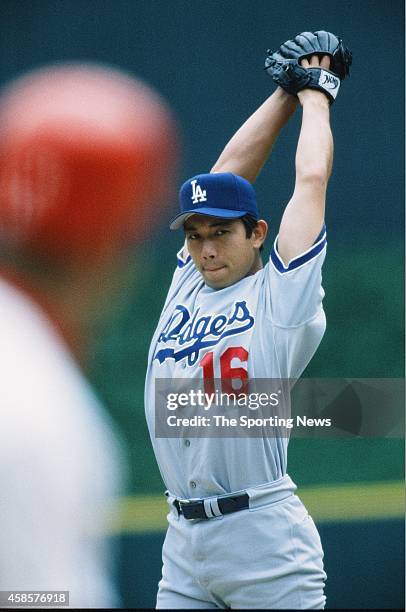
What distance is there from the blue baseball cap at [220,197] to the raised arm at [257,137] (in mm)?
248

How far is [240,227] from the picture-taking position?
2.33 metres

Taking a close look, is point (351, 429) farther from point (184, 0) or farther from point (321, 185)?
point (184, 0)

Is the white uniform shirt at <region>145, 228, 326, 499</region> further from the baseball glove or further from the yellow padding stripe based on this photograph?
the yellow padding stripe

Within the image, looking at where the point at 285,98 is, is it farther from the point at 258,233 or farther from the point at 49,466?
the point at 49,466

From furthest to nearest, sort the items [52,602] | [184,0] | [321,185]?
[184,0] < [52,602] < [321,185]

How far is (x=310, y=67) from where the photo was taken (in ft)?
7.93

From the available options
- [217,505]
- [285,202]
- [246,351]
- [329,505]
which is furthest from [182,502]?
[285,202]

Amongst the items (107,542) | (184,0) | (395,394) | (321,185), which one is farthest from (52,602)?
(184,0)

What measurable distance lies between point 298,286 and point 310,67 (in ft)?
1.97

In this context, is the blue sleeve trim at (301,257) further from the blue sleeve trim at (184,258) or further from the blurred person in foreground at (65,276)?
the blurred person in foreground at (65,276)

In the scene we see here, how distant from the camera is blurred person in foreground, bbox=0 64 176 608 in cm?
283

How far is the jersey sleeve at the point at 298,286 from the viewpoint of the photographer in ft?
7.16

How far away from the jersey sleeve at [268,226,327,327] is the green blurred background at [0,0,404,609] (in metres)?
0.78

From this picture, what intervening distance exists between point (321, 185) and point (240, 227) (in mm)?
232
